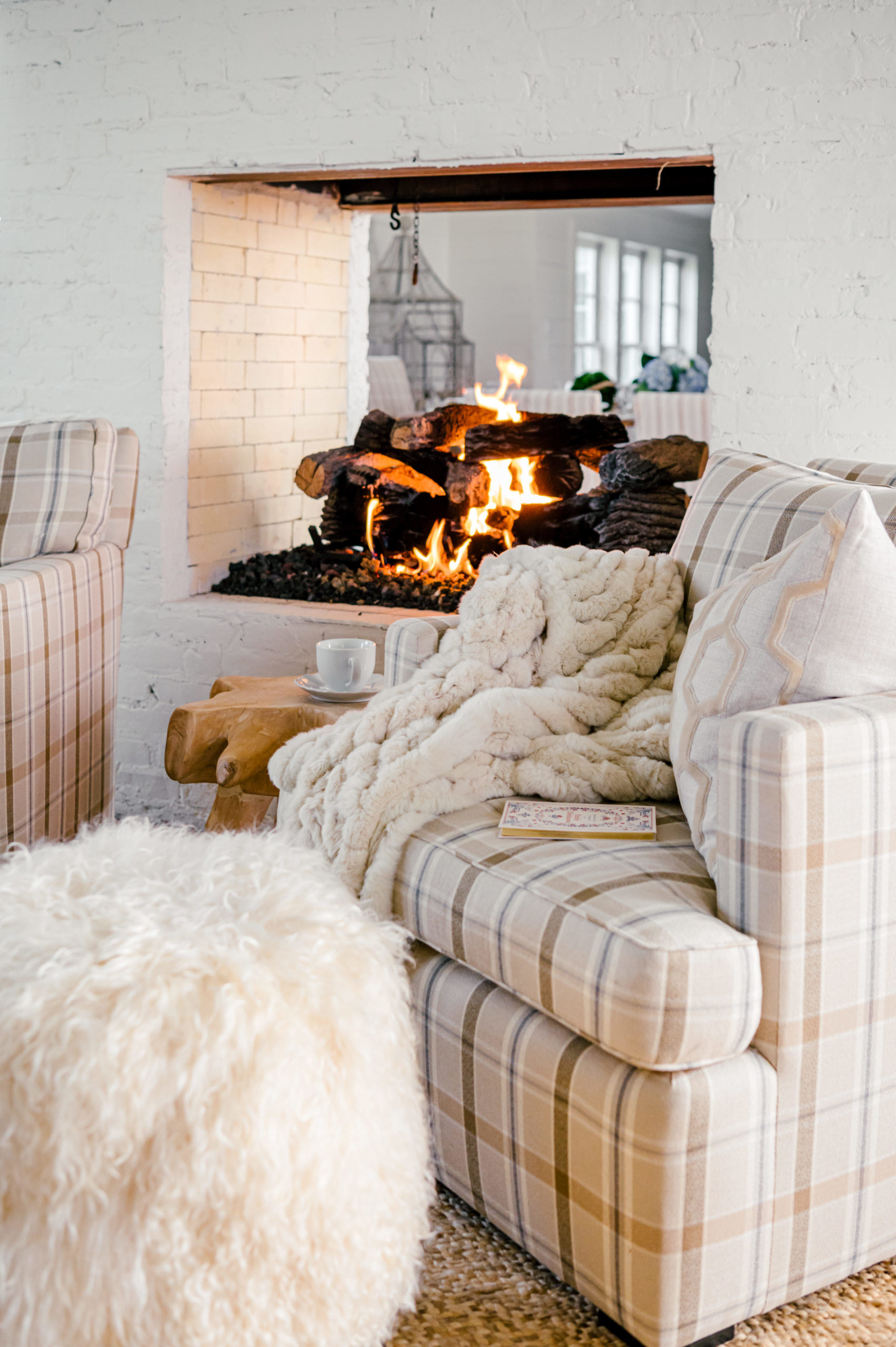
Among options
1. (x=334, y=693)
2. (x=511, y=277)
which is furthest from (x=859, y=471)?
(x=511, y=277)

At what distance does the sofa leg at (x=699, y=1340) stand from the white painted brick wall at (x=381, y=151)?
1.77m

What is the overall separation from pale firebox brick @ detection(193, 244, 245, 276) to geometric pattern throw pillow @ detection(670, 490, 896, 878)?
86.4 inches

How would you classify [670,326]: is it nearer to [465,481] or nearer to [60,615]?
[465,481]

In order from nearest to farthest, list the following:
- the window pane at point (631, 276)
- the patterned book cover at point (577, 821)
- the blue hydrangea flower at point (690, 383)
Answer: the patterned book cover at point (577, 821) → the blue hydrangea flower at point (690, 383) → the window pane at point (631, 276)

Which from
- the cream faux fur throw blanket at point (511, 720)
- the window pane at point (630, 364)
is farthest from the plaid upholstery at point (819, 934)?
the window pane at point (630, 364)

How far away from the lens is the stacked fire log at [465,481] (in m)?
3.26

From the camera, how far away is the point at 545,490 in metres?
3.44

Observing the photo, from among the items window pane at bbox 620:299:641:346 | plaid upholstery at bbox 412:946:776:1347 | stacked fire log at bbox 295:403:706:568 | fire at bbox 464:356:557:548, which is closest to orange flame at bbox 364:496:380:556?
stacked fire log at bbox 295:403:706:568

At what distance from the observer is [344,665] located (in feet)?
7.92

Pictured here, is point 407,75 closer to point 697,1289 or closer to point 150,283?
point 150,283

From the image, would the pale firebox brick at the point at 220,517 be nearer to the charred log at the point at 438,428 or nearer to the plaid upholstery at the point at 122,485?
the charred log at the point at 438,428

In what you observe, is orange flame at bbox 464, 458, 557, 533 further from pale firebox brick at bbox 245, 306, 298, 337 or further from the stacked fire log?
pale firebox brick at bbox 245, 306, 298, 337

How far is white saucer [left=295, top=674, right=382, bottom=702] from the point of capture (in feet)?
7.88

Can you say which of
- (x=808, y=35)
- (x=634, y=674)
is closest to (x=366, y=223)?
(x=808, y=35)
